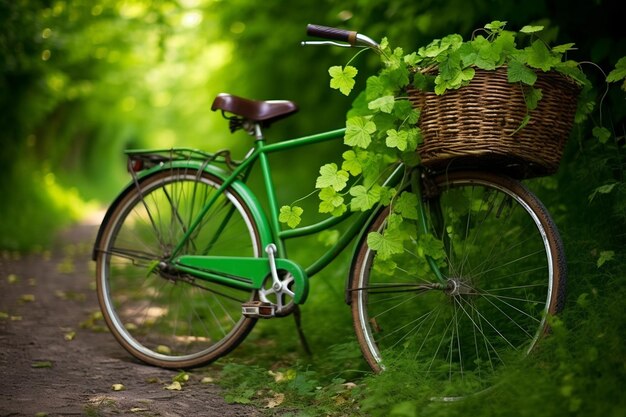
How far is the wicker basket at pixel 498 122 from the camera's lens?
258cm

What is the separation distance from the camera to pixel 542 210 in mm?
2695

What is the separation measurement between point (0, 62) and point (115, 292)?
320cm

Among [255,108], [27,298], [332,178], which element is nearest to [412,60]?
[332,178]

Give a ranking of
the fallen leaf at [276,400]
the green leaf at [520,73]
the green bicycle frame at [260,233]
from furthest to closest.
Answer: the green bicycle frame at [260,233]
the fallen leaf at [276,400]
the green leaf at [520,73]

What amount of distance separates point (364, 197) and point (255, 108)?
0.84 m

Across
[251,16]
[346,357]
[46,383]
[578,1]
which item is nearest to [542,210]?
[346,357]

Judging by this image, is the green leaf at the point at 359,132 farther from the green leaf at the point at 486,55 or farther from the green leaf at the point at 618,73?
the green leaf at the point at 618,73

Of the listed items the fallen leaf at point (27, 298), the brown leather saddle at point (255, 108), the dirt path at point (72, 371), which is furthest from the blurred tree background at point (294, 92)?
the fallen leaf at point (27, 298)

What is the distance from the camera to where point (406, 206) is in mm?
2939

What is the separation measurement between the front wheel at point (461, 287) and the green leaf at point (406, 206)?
0.06 meters

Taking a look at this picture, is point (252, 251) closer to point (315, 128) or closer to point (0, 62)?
point (0, 62)

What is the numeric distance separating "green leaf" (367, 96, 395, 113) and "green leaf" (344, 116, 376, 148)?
10 centimetres

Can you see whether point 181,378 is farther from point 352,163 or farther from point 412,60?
point 412,60

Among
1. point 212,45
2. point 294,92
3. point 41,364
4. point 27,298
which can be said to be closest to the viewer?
point 41,364
